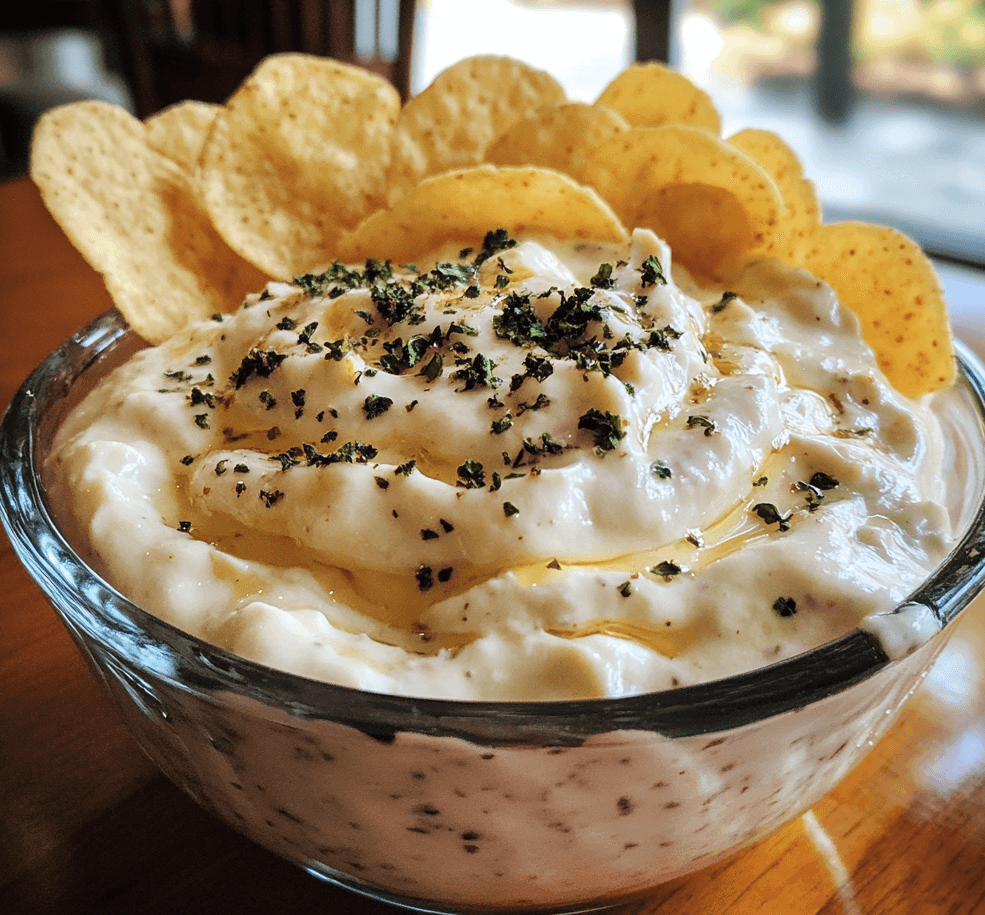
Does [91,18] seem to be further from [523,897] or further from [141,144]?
[523,897]

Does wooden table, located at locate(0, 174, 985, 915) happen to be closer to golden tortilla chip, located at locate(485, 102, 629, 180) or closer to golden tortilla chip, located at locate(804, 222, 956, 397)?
golden tortilla chip, located at locate(804, 222, 956, 397)

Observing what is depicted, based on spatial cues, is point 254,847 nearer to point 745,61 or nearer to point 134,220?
point 134,220

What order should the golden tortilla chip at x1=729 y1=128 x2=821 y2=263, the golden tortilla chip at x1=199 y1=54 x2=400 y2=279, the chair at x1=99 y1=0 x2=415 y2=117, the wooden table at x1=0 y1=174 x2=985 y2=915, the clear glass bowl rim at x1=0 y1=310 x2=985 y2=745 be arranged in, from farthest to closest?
the chair at x1=99 y1=0 x2=415 y2=117 → the golden tortilla chip at x1=199 y1=54 x2=400 y2=279 → the golden tortilla chip at x1=729 y1=128 x2=821 y2=263 → the wooden table at x1=0 y1=174 x2=985 y2=915 → the clear glass bowl rim at x1=0 y1=310 x2=985 y2=745

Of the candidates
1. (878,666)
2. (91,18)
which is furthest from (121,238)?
(91,18)

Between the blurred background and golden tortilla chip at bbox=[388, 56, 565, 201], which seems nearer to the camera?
golden tortilla chip at bbox=[388, 56, 565, 201]

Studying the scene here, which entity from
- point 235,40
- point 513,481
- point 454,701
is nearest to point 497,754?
point 454,701

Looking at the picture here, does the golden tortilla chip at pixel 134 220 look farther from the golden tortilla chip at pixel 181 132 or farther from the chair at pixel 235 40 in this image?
the chair at pixel 235 40

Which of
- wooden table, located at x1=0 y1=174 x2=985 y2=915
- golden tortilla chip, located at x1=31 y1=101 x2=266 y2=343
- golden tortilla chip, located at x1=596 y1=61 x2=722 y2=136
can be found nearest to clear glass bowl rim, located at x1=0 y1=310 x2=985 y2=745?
wooden table, located at x1=0 y1=174 x2=985 y2=915

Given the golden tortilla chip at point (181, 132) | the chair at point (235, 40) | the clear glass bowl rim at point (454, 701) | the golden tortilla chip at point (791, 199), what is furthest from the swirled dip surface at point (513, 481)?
the chair at point (235, 40)
